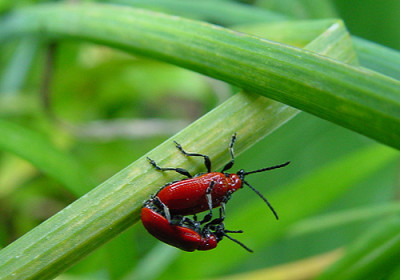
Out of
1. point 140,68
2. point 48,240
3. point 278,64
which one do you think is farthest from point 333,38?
point 140,68

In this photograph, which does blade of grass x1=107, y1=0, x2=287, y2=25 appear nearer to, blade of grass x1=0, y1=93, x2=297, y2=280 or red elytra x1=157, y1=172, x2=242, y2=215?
red elytra x1=157, y1=172, x2=242, y2=215

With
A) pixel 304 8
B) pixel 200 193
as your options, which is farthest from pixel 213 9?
pixel 200 193

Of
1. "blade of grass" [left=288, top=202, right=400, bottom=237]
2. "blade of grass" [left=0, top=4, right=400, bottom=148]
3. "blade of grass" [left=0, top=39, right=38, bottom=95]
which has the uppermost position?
"blade of grass" [left=0, top=4, right=400, bottom=148]


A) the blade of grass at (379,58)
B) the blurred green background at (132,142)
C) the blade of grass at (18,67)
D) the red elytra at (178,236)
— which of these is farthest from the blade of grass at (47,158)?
the blade of grass at (18,67)

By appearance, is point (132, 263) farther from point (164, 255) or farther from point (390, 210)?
point (390, 210)

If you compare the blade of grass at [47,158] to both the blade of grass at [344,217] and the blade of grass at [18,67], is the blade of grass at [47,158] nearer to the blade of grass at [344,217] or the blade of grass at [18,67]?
the blade of grass at [344,217]

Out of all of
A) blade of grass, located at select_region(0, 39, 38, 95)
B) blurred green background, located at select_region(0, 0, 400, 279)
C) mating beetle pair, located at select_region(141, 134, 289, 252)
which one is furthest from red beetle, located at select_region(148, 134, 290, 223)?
blade of grass, located at select_region(0, 39, 38, 95)
